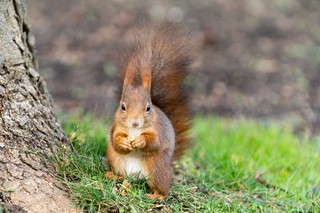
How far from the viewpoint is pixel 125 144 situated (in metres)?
2.73

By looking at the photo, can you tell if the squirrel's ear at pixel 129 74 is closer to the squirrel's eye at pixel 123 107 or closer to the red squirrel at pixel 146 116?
the red squirrel at pixel 146 116

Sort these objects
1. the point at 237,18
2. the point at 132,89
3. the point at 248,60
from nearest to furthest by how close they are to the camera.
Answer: the point at 132,89, the point at 248,60, the point at 237,18

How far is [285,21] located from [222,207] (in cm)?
473

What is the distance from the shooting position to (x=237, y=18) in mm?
7184

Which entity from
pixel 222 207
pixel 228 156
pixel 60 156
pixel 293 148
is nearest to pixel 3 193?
pixel 60 156

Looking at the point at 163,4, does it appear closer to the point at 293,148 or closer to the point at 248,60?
the point at 248,60

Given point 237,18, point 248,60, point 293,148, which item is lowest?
point 293,148

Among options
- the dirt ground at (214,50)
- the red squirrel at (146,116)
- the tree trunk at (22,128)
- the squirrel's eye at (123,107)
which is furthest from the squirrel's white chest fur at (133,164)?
the dirt ground at (214,50)

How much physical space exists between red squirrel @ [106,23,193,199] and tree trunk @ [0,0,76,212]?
32cm

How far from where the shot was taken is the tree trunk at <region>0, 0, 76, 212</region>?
2.63 metres

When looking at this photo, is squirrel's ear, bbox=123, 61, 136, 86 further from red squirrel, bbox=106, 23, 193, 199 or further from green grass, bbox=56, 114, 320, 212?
green grass, bbox=56, 114, 320, 212

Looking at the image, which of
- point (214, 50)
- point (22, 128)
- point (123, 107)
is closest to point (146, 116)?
point (123, 107)

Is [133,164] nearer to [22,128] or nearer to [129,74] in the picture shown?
[129,74]

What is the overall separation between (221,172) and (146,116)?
1.08m
